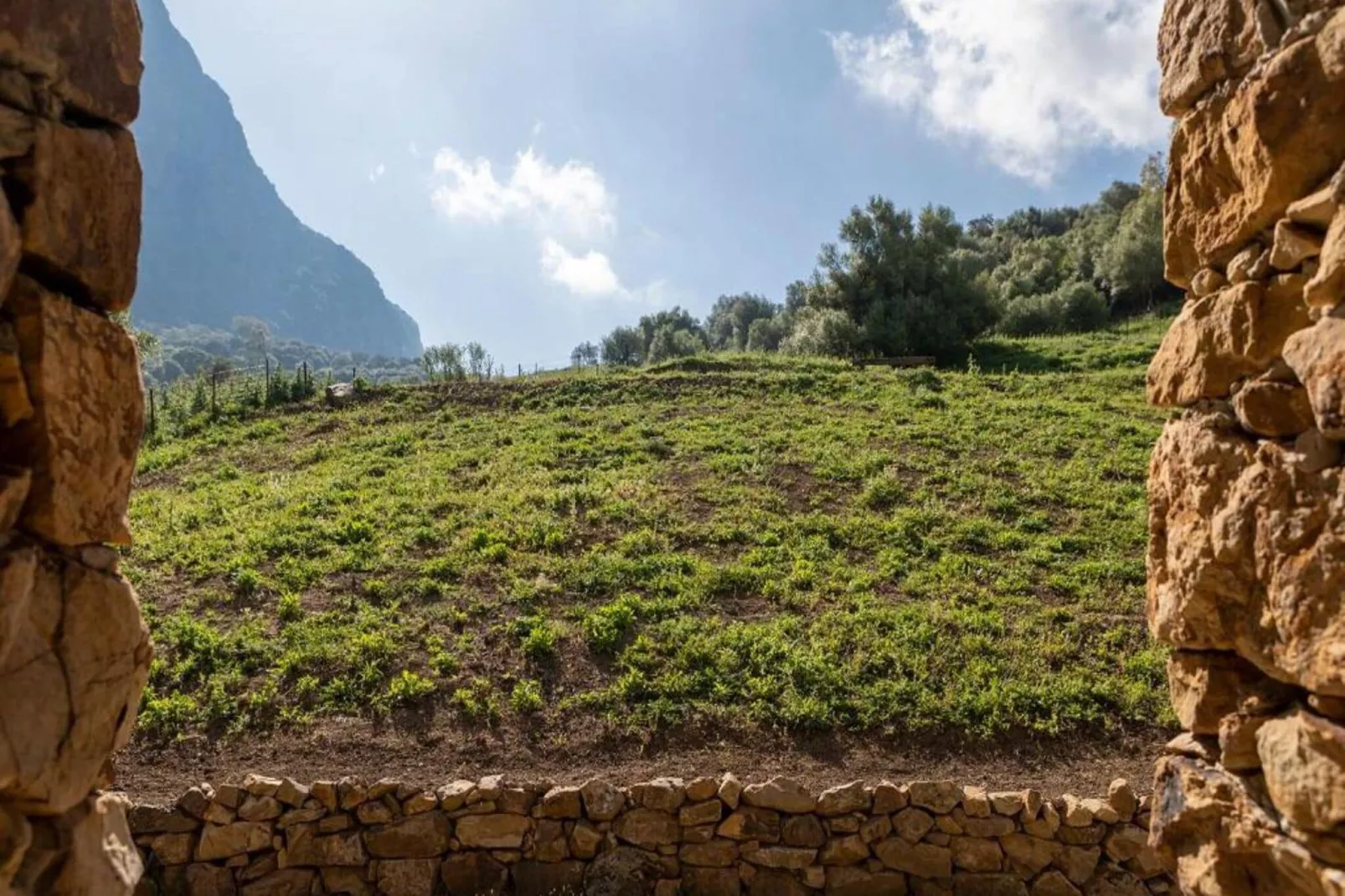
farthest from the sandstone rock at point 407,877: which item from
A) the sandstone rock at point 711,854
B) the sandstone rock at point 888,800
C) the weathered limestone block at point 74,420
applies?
the weathered limestone block at point 74,420

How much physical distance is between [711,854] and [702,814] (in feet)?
1.15

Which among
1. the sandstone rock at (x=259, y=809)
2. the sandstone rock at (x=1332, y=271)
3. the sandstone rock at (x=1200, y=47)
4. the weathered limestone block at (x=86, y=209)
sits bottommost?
the sandstone rock at (x=259, y=809)

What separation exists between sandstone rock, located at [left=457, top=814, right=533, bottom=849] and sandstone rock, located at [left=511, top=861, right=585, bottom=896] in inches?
8.8

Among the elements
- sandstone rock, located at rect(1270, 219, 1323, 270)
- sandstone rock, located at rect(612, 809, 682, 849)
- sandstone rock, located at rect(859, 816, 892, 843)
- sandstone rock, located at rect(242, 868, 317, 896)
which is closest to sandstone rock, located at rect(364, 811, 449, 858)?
sandstone rock, located at rect(242, 868, 317, 896)

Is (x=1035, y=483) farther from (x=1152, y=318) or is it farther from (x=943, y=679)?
(x=1152, y=318)

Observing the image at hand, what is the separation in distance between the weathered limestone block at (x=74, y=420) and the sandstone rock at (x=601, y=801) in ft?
16.9

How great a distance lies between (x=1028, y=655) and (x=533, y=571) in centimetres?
685

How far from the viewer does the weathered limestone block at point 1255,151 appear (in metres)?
2.54

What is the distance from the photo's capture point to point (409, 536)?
43.6 feet

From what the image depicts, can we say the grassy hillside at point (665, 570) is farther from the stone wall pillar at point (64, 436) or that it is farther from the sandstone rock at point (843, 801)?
the stone wall pillar at point (64, 436)

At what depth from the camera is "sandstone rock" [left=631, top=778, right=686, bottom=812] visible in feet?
24.0

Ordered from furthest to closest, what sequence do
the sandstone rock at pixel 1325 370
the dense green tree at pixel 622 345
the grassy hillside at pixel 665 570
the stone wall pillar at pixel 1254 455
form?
the dense green tree at pixel 622 345 < the grassy hillside at pixel 665 570 < the stone wall pillar at pixel 1254 455 < the sandstone rock at pixel 1325 370

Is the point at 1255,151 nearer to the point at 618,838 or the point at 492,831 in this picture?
the point at 618,838

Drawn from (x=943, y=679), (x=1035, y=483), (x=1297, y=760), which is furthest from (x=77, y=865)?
(x=1035, y=483)
